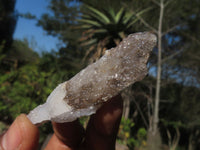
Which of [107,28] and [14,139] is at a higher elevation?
[107,28]

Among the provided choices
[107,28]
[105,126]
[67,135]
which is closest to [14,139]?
[67,135]

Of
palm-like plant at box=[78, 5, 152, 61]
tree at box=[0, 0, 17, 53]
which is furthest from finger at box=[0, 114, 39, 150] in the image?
tree at box=[0, 0, 17, 53]

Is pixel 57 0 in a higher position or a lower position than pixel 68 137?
higher

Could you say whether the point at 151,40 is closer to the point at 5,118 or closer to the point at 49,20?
the point at 5,118

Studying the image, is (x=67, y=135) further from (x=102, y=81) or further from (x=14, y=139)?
(x=102, y=81)

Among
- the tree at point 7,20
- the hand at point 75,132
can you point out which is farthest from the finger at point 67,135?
the tree at point 7,20

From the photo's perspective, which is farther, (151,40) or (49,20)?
(49,20)

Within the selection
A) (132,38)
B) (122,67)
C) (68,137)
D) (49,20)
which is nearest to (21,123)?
(68,137)
